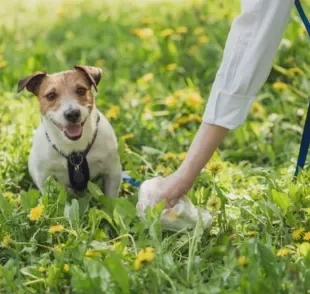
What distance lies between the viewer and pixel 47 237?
10.8ft

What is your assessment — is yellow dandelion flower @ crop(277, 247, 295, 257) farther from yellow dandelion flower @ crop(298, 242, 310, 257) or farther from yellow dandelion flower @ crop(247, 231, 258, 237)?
yellow dandelion flower @ crop(247, 231, 258, 237)

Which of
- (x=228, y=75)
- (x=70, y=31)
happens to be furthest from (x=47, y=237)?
(x=70, y=31)

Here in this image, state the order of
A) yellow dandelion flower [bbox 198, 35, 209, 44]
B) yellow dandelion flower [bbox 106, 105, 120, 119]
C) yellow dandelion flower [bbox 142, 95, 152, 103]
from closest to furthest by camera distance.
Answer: yellow dandelion flower [bbox 106, 105, 120, 119], yellow dandelion flower [bbox 142, 95, 152, 103], yellow dandelion flower [bbox 198, 35, 209, 44]

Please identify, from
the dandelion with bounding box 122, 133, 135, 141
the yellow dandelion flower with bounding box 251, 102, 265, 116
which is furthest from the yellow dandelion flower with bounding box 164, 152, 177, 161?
the yellow dandelion flower with bounding box 251, 102, 265, 116

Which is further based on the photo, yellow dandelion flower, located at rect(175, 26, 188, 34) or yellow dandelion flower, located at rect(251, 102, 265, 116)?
yellow dandelion flower, located at rect(175, 26, 188, 34)

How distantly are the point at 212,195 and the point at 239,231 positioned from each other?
1.33 feet

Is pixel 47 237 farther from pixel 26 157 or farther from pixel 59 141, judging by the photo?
pixel 26 157

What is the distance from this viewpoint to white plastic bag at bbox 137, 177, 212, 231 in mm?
3336

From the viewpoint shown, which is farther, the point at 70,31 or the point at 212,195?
the point at 70,31

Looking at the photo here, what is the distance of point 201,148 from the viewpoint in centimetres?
324

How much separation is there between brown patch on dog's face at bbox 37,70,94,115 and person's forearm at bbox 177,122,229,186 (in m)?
0.65

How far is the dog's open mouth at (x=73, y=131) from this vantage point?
3648mm

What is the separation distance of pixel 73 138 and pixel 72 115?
0.11 metres

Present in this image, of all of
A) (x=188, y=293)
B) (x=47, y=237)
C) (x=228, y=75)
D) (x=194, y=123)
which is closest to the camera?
(x=188, y=293)
